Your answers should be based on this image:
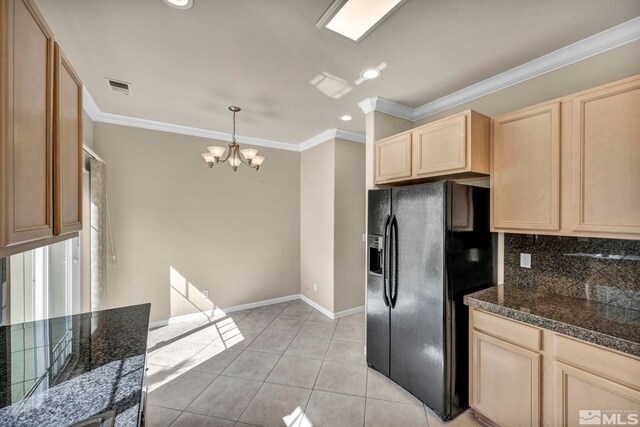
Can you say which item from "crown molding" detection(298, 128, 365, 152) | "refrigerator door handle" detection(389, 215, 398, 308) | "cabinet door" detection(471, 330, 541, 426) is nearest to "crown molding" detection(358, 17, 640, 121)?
"crown molding" detection(298, 128, 365, 152)

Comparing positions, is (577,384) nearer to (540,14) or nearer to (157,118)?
(540,14)

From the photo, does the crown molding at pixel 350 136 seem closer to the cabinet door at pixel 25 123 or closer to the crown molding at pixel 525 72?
the crown molding at pixel 525 72

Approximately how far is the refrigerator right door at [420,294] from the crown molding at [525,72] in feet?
3.65

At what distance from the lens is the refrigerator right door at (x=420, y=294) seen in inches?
78.5

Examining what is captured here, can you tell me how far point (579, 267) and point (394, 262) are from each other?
49.5 inches

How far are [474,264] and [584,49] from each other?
1.69 metres

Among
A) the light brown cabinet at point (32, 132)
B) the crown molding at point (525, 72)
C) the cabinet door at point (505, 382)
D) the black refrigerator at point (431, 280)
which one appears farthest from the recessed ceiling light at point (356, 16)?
the cabinet door at point (505, 382)

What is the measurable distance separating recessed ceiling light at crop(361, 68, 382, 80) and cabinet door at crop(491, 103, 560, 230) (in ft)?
A: 3.30

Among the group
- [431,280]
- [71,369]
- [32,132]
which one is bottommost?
[71,369]

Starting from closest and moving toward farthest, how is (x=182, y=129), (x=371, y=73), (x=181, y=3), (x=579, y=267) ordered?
(x=181, y=3) → (x=579, y=267) → (x=371, y=73) → (x=182, y=129)

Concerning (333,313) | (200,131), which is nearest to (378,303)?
(333,313)

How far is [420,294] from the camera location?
213 centimetres

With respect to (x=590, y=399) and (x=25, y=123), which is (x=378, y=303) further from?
(x=25, y=123)

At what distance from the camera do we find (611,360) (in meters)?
1.37
